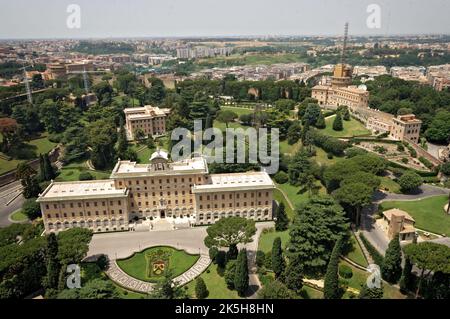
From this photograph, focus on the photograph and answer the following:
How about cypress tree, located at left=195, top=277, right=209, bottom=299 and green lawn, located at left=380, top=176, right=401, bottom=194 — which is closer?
cypress tree, located at left=195, top=277, right=209, bottom=299

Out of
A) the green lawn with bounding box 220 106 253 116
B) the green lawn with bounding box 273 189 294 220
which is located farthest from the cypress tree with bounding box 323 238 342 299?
the green lawn with bounding box 220 106 253 116

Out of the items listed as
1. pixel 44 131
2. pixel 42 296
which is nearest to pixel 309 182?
pixel 42 296

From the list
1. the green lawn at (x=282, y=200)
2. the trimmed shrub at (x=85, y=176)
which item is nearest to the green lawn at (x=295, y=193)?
the green lawn at (x=282, y=200)

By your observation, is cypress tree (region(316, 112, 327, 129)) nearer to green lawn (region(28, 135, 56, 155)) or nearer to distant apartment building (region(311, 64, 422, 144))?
distant apartment building (region(311, 64, 422, 144))

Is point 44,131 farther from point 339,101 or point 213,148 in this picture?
point 339,101

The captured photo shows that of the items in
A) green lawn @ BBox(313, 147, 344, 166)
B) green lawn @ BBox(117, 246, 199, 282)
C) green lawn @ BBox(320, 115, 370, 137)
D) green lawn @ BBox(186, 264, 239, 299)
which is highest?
A: green lawn @ BBox(320, 115, 370, 137)

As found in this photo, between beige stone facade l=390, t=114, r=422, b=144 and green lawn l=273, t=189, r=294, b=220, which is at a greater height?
beige stone facade l=390, t=114, r=422, b=144

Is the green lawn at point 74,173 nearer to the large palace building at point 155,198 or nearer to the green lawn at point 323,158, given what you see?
the large palace building at point 155,198
